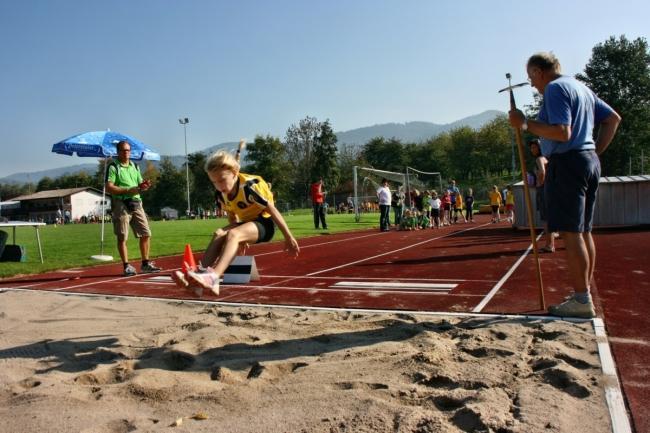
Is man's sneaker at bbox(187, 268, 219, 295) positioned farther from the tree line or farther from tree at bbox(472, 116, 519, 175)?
tree at bbox(472, 116, 519, 175)

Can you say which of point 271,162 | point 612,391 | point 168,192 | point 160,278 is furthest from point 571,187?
point 168,192

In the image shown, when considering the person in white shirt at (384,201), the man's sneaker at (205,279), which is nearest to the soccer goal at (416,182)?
the person in white shirt at (384,201)

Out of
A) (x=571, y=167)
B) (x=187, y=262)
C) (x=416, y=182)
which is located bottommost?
(x=187, y=262)

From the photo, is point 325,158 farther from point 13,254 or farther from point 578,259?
point 578,259

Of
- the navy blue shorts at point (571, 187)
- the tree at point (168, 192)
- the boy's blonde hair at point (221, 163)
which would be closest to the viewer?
the navy blue shorts at point (571, 187)

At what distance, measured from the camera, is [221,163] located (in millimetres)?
4402

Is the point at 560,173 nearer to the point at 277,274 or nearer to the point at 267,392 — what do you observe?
the point at 267,392

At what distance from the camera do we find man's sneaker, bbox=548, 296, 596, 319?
13.2 ft

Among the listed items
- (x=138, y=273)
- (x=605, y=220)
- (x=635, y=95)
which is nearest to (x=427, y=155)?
(x=635, y=95)

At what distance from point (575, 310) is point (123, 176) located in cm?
650

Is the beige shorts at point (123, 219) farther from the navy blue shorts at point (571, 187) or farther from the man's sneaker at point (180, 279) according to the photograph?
the navy blue shorts at point (571, 187)

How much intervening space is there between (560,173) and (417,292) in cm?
211

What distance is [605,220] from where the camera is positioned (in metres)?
14.7

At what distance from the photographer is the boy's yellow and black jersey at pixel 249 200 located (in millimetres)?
4500
